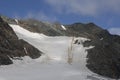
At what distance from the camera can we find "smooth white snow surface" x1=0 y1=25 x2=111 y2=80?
24547 mm

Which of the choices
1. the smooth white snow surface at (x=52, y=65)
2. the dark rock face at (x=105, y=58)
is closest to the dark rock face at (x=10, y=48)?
the smooth white snow surface at (x=52, y=65)

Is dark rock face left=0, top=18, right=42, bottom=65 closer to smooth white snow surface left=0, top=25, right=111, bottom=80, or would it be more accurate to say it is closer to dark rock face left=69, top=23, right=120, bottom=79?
smooth white snow surface left=0, top=25, right=111, bottom=80

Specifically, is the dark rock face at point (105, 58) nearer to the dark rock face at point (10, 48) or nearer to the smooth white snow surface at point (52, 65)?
the smooth white snow surface at point (52, 65)

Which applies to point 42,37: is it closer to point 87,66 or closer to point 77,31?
point 77,31

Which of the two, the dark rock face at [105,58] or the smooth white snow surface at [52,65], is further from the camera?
the dark rock face at [105,58]

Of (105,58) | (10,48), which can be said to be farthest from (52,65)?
(105,58)

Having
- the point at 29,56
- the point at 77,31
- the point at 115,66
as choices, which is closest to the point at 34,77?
the point at 29,56

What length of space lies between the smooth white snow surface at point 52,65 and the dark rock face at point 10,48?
886 mm

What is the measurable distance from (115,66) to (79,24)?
86.8 feet

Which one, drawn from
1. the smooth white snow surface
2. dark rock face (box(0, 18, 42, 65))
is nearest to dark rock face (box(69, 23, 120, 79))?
the smooth white snow surface

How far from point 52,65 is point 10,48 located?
5.12 metres

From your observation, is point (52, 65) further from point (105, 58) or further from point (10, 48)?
point (105, 58)

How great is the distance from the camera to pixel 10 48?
32594mm

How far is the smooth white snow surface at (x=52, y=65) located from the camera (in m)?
24.5
